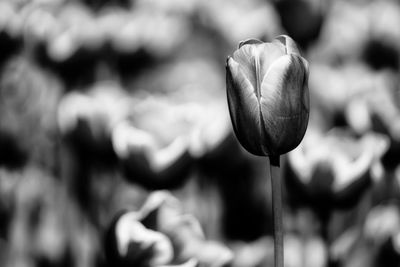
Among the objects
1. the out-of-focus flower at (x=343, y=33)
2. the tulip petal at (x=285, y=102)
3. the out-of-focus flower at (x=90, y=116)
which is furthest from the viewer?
the out-of-focus flower at (x=343, y=33)

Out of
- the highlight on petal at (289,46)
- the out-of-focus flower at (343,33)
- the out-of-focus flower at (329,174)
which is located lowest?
the out-of-focus flower at (329,174)

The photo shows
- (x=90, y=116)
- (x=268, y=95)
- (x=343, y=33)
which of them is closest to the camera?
(x=268, y=95)

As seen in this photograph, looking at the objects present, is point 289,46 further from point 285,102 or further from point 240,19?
point 240,19

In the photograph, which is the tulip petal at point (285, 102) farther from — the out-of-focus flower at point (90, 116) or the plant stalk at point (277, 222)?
the out-of-focus flower at point (90, 116)

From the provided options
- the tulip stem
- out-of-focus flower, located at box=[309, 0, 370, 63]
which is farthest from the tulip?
out-of-focus flower, located at box=[309, 0, 370, 63]

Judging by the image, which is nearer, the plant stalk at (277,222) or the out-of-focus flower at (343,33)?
the plant stalk at (277,222)

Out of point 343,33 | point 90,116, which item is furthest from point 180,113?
point 343,33

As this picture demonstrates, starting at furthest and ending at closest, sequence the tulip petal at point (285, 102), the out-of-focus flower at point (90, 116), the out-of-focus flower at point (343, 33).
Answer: the out-of-focus flower at point (343, 33) → the out-of-focus flower at point (90, 116) → the tulip petal at point (285, 102)

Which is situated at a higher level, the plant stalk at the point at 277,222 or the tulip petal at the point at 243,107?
the tulip petal at the point at 243,107

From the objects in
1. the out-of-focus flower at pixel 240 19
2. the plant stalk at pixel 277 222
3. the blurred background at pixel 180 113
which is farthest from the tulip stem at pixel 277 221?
the out-of-focus flower at pixel 240 19
